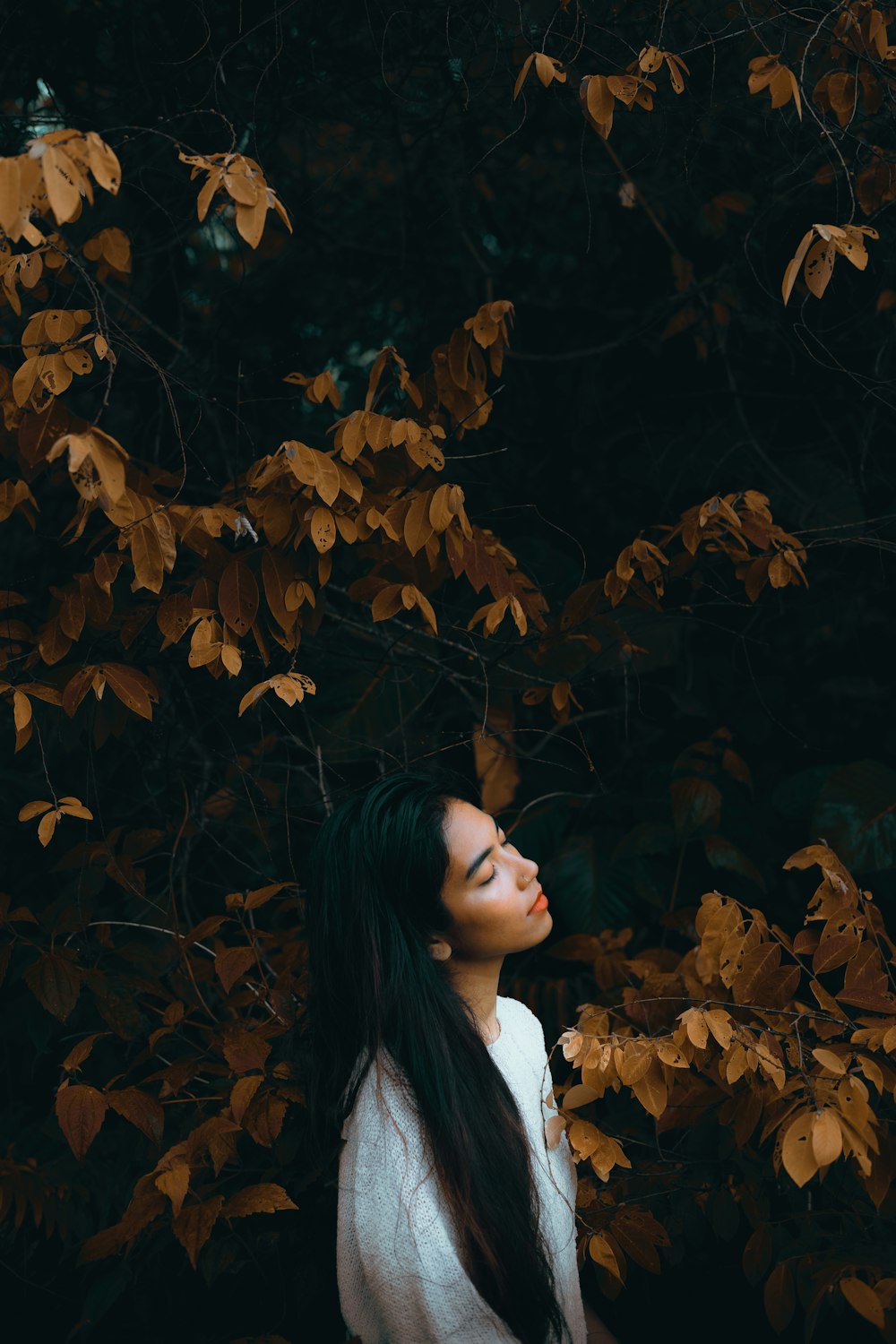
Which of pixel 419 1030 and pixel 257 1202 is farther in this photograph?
pixel 257 1202

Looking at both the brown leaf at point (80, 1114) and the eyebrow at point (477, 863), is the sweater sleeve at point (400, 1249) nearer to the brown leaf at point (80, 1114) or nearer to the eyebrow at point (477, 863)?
the eyebrow at point (477, 863)

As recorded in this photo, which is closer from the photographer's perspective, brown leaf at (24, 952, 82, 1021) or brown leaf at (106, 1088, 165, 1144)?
brown leaf at (106, 1088, 165, 1144)

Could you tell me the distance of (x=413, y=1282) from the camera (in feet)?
4.72

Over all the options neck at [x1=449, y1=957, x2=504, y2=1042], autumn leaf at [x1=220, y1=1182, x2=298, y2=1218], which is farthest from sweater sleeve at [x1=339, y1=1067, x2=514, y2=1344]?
autumn leaf at [x1=220, y1=1182, x2=298, y2=1218]

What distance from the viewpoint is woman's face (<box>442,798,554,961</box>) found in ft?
5.23

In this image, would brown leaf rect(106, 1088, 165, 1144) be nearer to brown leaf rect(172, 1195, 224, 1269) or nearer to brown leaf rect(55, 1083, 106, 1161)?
brown leaf rect(55, 1083, 106, 1161)

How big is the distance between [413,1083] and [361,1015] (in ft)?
0.39

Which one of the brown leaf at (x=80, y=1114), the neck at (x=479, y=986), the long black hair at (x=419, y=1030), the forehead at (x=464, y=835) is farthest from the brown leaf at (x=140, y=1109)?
the forehead at (x=464, y=835)

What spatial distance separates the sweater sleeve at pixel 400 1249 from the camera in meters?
1.44

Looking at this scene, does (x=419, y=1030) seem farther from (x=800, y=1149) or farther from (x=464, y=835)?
(x=800, y=1149)

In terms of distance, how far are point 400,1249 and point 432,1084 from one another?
20cm

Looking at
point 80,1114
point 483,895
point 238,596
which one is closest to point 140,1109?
point 80,1114

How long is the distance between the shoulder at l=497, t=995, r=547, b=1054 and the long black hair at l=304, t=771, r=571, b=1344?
0.36 ft

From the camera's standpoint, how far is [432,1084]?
1.52 m
